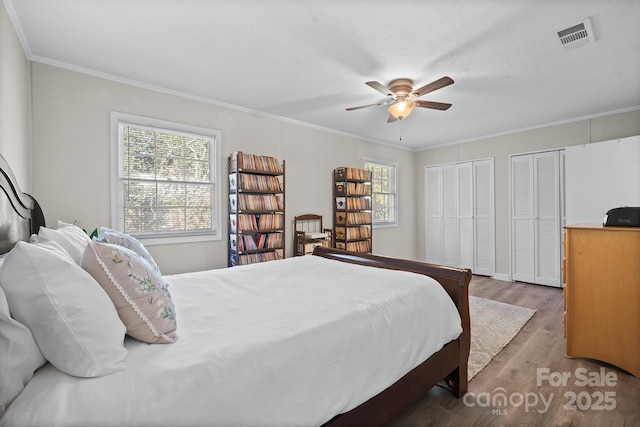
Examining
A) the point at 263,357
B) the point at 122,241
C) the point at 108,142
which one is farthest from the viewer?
the point at 108,142

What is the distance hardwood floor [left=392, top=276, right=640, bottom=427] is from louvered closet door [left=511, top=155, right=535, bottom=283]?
95.4 inches

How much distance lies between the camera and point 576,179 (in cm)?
410

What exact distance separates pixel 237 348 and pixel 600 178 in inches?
195

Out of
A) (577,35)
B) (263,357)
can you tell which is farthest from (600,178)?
(263,357)

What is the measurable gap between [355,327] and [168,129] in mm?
3148

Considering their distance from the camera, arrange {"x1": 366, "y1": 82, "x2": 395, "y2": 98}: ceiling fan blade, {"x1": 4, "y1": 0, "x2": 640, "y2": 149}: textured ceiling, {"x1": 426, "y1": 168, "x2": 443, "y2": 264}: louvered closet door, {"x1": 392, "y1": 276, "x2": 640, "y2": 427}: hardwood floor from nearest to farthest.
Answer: {"x1": 392, "y1": 276, "x2": 640, "y2": 427}: hardwood floor, {"x1": 4, "y1": 0, "x2": 640, "y2": 149}: textured ceiling, {"x1": 366, "y1": 82, "x2": 395, "y2": 98}: ceiling fan blade, {"x1": 426, "y1": 168, "x2": 443, "y2": 264}: louvered closet door

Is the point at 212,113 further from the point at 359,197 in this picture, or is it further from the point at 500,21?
the point at 500,21

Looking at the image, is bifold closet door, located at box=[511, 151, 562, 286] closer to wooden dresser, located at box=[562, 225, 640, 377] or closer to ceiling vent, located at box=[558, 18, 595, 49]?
wooden dresser, located at box=[562, 225, 640, 377]

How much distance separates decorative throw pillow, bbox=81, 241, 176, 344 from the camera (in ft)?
3.59

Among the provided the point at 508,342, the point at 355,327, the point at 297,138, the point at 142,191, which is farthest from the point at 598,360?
the point at 142,191

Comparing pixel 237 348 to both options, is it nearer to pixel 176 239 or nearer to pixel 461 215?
pixel 176 239

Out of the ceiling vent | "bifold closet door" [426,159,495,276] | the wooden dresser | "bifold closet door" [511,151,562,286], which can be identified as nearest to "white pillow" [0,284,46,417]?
the wooden dresser

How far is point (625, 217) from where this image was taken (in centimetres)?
230

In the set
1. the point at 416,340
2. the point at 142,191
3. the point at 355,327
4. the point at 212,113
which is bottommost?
the point at 416,340
